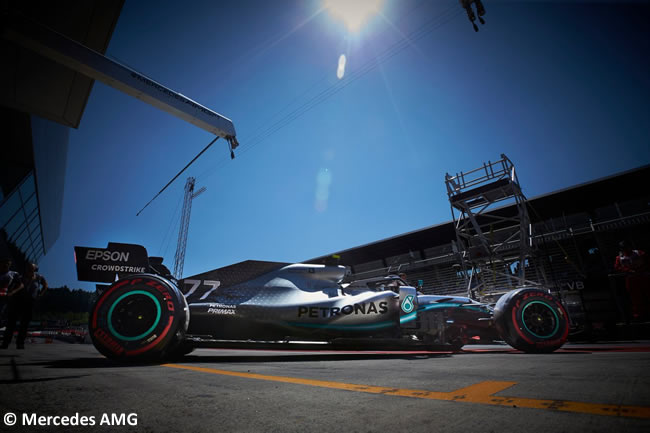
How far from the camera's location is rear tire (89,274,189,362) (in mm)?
2891

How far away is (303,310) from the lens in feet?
13.4

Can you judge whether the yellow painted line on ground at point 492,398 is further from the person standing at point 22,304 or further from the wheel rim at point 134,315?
the person standing at point 22,304

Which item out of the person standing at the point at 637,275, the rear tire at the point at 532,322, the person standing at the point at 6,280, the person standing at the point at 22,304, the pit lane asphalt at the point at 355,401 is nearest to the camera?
the pit lane asphalt at the point at 355,401

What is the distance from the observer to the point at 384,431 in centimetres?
83

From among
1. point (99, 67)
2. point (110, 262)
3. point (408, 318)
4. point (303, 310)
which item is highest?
point (99, 67)

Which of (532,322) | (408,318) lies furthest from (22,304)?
(532,322)

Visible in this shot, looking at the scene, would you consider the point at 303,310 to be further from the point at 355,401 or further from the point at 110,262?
the point at 355,401

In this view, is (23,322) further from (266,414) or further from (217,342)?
(266,414)

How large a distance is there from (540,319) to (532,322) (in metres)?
0.13

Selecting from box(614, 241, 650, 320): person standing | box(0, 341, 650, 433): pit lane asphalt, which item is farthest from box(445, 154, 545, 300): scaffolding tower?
box(0, 341, 650, 433): pit lane asphalt

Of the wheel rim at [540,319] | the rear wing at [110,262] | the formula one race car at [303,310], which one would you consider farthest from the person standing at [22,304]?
the wheel rim at [540,319]

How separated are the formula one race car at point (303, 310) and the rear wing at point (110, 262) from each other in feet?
0.03

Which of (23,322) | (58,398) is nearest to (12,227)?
(23,322)

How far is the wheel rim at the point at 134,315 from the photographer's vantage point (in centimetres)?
296
